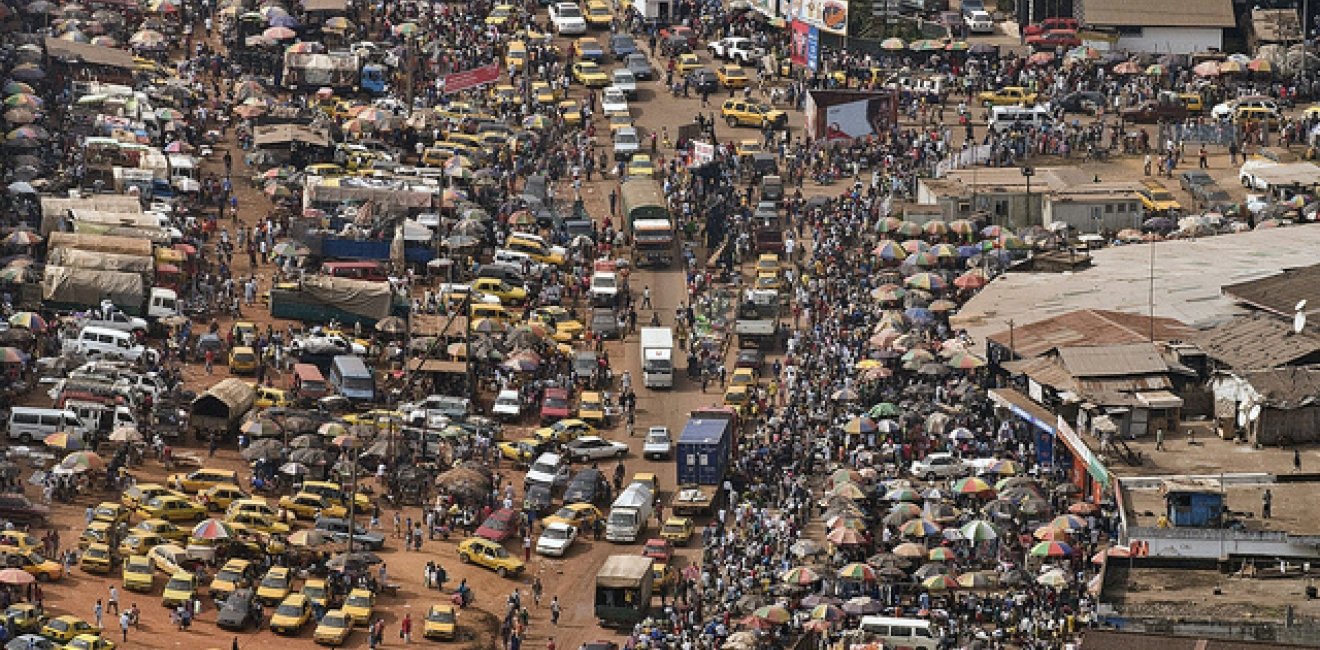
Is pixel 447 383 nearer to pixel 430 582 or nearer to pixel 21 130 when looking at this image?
pixel 430 582

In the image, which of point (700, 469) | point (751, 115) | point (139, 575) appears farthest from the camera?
point (751, 115)

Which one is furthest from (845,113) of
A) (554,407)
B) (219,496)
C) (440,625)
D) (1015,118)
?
(440,625)

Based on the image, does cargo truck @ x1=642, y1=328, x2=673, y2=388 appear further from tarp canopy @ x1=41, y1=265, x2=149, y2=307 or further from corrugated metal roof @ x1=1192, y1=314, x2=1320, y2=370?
corrugated metal roof @ x1=1192, y1=314, x2=1320, y2=370

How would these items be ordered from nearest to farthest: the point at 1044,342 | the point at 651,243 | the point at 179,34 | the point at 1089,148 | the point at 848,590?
the point at 848,590, the point at 1044,342, the point at 651,243, the point at 1089,148, the point at 179,34

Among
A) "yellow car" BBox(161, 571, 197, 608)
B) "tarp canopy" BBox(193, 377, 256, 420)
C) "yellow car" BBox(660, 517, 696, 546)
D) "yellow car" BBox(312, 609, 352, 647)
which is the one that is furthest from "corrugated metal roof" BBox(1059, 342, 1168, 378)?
"yellow car" BBox(161, 571, 197, 608)

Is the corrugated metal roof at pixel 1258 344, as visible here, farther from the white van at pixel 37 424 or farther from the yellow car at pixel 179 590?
the white van at pixel 37 424

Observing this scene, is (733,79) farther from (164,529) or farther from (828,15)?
(164,529)

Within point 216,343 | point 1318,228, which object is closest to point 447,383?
point 216,343
